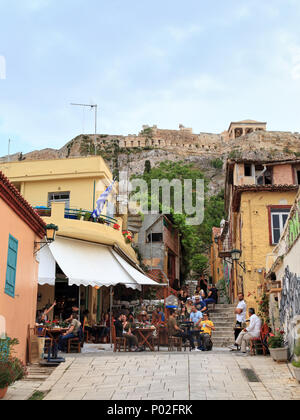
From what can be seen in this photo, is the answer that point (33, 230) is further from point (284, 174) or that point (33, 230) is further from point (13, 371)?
point (284, 174)

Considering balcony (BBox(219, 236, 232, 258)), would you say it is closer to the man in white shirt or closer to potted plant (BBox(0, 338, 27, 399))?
the man in white shirt

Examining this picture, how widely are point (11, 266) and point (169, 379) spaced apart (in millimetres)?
3776

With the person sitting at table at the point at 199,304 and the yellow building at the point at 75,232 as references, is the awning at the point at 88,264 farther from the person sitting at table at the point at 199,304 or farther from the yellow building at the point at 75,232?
the person sitting at table at the point at 199,304

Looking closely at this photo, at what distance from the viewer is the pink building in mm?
9750

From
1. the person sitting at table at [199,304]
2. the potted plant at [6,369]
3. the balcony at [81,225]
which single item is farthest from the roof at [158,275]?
the potted plant at [6,369]

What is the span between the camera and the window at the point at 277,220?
19031 mm

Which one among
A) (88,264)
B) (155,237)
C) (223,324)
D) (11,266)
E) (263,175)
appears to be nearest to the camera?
(11,266)

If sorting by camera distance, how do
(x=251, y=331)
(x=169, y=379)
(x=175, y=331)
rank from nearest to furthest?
1. (x=169, y=379)
2. (x=251, y=331)
3. (x=175, y=331)

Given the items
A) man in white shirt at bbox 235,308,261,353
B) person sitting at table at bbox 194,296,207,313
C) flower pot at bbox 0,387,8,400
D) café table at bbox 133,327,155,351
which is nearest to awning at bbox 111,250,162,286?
person sitting at table at bbox 194,296,207,313

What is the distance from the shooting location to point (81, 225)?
61.5ft

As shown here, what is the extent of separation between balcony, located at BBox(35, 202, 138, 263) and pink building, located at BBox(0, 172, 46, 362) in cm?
555

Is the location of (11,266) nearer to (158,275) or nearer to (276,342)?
(276,342)

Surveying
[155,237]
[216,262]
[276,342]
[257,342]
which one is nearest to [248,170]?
[155,237]
